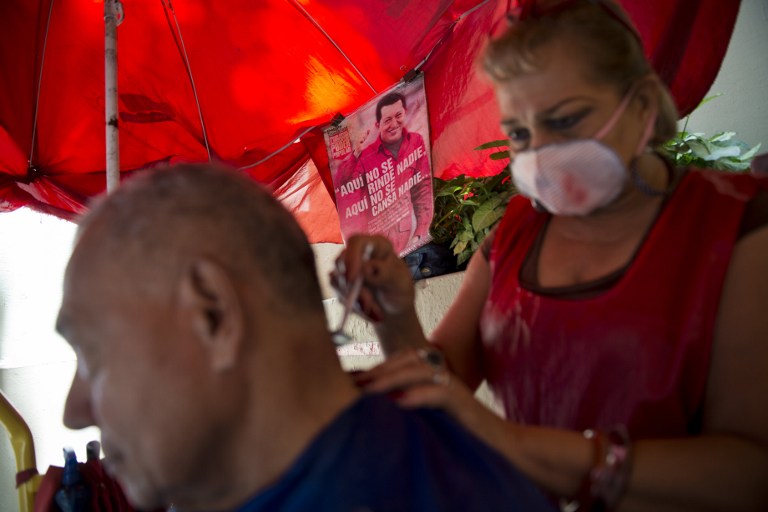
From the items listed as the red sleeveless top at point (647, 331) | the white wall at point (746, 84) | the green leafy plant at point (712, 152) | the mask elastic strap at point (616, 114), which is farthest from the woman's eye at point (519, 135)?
the white wall at point (746, 84)

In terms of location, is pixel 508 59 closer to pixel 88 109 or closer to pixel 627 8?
pixel 627 8

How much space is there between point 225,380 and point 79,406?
22.2 inches

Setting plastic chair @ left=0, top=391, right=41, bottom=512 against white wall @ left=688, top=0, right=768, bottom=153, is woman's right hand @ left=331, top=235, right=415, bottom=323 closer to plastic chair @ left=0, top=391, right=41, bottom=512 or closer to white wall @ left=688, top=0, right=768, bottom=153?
plastic chair @ left=0, top=391, right=41, bottom=512

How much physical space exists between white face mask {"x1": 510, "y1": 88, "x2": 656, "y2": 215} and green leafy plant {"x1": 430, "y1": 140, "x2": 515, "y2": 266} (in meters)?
1.52

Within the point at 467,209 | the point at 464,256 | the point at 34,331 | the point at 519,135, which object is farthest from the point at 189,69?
the point at 34,331

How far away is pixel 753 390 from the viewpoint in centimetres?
93

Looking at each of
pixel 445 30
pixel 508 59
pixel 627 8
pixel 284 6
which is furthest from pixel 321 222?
pixel 508 59

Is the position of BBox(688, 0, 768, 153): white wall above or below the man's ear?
above

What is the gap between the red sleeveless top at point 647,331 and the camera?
100 cm

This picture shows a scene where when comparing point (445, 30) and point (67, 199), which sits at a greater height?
point (445, 30)

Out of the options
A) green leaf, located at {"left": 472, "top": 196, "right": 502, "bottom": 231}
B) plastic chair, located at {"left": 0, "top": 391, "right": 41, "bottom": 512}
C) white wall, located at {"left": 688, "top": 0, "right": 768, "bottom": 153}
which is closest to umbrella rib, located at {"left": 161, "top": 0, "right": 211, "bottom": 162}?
green leaf, located at {"left": 472, "top": 196, "right": 502, "bottom": 231}

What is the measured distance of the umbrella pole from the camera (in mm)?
2137

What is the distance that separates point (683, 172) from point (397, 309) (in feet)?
1.97

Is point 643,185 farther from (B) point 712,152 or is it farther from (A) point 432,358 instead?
(B) point 712,152
